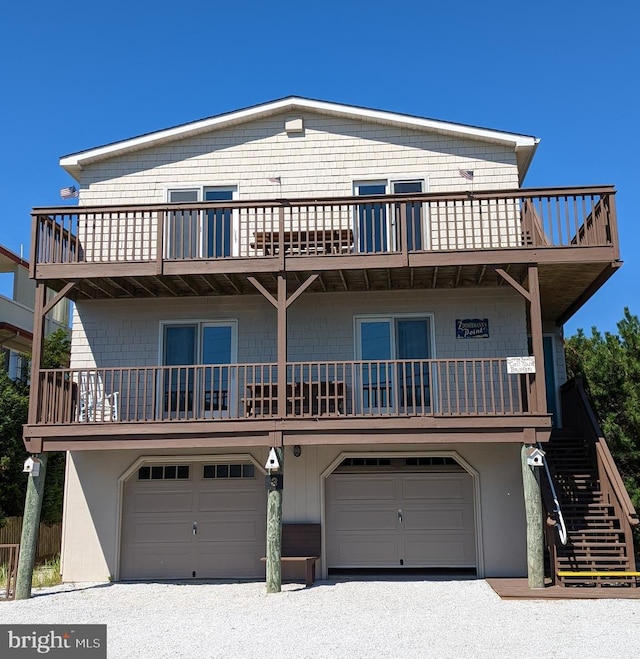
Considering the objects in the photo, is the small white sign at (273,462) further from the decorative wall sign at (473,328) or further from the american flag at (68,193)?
the american flag at (68,193)

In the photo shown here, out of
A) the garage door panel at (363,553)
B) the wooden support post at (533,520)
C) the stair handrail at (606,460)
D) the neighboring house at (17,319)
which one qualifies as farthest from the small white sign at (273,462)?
the neighboring house at (17,319)

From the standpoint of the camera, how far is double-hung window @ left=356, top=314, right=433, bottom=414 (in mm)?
15586

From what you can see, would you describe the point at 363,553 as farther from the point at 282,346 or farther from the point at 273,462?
the point at 282,346

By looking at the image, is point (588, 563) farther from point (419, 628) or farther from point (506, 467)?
→ point (419, 628)

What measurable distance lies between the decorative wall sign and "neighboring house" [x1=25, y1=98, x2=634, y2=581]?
0.04m

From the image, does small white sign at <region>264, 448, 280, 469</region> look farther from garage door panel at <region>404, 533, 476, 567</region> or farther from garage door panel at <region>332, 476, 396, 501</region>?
garage door panel at <region>404, 533, 476, 567</region>

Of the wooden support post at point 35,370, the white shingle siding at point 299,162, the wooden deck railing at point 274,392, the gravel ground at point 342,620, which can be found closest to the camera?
the gravel ground at point 342,620

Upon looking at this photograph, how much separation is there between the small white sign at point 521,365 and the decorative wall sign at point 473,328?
7.35 ft

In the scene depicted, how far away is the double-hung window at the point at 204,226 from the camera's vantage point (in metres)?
15.7

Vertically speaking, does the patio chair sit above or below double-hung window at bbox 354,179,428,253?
below

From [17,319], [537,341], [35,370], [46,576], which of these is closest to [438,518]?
[537,341]

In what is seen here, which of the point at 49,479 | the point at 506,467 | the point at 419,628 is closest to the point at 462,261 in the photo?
the point at 506,467

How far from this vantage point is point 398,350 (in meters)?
15.9

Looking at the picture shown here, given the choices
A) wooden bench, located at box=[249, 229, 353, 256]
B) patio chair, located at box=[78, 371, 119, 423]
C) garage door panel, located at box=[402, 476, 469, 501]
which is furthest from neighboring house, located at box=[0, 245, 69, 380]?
garage door panel, located at box=[402, 476, 469, 501]
